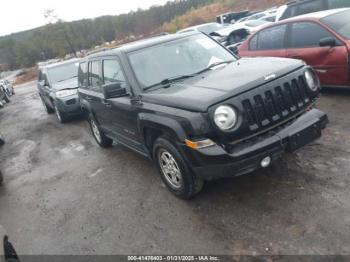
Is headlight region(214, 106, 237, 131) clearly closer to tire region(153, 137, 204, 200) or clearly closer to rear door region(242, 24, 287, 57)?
tire region(153, 137, 204, 200)

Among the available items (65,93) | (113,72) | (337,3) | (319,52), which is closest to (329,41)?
(319,52)

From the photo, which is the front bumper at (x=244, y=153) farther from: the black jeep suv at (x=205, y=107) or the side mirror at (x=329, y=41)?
the side mirror at (x=329, y=41)

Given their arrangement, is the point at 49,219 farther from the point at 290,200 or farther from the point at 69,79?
the point at 69,79

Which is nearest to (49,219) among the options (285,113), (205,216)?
(205,216)

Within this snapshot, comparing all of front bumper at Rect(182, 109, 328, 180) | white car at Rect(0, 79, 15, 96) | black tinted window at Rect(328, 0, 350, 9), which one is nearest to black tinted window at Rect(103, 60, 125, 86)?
front bumper at Rect(182, 109, 328, 180)

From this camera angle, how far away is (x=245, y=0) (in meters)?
48.5

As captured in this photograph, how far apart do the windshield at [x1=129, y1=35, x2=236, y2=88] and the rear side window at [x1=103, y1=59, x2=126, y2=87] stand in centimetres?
25

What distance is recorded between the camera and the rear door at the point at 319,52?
19.6ft

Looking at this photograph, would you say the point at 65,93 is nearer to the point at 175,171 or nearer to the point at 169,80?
the point at 169,80

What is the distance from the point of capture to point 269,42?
741 cm

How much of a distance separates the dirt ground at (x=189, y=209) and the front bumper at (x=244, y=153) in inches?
24.2

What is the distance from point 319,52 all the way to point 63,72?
806 cm

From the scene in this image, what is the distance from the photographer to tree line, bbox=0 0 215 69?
154 feet

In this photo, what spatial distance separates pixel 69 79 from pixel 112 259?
27.7 ft
